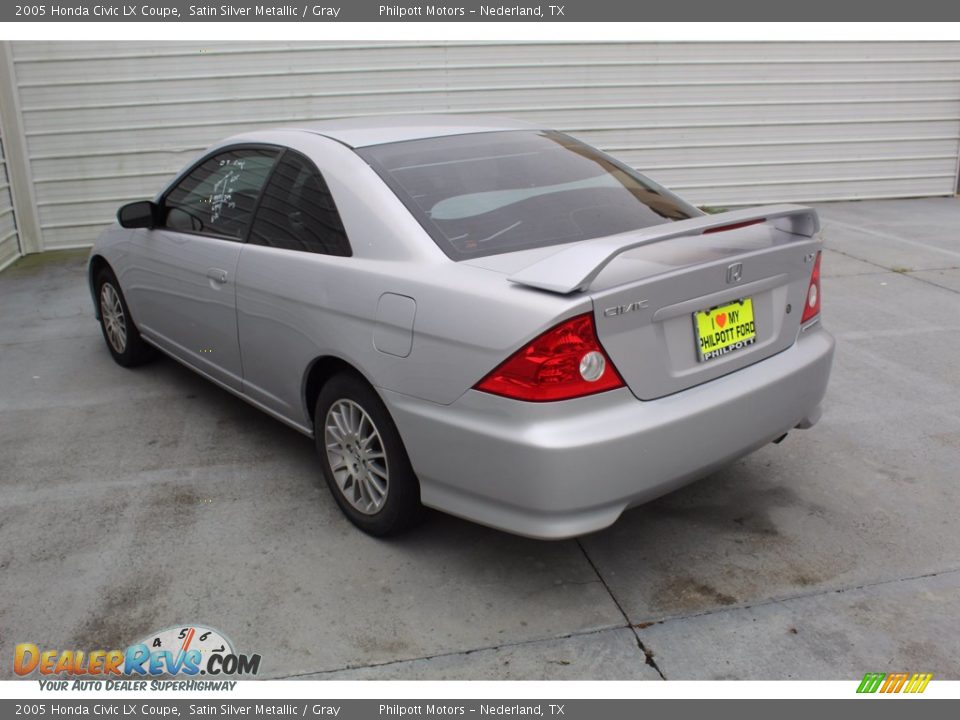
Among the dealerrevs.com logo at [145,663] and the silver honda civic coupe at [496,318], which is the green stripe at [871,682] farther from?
the dealerrevs.com logo at [145,663]

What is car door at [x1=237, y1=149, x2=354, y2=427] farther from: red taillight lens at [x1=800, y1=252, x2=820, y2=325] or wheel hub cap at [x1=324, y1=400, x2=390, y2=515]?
red taillight lens at [x1=800, y1=252, x2=820, y2=325]

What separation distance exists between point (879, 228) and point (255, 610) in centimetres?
835

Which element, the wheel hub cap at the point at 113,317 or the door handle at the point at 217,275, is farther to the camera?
the wheel hub cap at the point at 113,317

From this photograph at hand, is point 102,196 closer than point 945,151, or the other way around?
point 102,196

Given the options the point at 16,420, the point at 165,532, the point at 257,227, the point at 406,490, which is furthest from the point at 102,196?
the point at 406,490

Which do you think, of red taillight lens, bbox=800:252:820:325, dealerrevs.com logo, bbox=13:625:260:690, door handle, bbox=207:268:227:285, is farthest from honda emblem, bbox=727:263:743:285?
door handle, bbox=207:268:227:285

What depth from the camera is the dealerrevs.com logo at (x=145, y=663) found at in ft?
9.23

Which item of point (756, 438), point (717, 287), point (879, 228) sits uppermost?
point (717, 287)

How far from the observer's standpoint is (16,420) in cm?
495

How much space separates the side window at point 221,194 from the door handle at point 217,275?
0.57 ft

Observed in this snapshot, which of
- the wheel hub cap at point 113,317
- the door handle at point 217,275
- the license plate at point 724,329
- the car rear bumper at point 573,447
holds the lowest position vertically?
the wheel hub cap at point 113,317

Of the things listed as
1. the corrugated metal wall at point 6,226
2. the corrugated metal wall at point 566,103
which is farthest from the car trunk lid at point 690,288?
the corrugated metal wall at point 6,226

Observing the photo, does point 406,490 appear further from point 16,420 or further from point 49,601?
point 16,420

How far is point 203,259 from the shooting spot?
4406 mm
